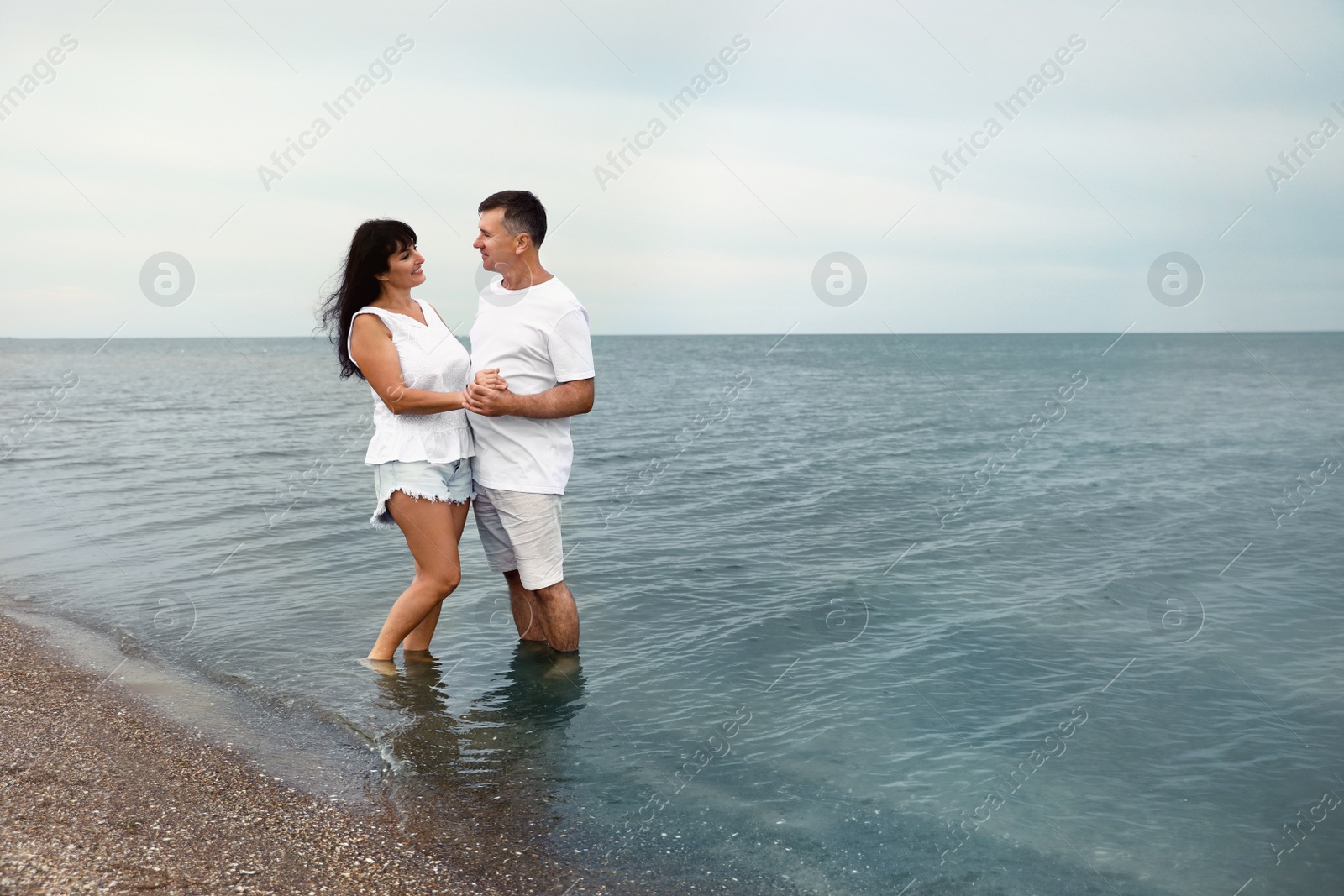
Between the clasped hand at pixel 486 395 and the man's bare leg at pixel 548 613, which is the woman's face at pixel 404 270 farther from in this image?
the man's bare leg at pixel 548 613

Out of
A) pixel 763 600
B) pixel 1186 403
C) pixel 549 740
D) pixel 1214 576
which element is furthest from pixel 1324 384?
pixel 549 740

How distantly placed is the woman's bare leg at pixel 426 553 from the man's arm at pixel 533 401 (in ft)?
1.91

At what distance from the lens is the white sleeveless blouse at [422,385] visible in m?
4.96

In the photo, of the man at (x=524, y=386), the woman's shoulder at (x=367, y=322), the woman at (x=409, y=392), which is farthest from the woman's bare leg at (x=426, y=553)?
the woman's shoulder at (x=367, y=322)

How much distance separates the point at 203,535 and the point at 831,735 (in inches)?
286

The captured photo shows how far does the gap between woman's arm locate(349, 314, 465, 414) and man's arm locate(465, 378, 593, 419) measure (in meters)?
0.09

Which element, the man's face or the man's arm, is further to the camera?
the man's face

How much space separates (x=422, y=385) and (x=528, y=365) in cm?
56

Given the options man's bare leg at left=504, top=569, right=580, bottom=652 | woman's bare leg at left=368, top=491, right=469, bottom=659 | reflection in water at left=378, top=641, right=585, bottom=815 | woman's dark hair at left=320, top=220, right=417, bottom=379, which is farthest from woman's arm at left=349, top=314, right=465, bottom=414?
reflection in water at left=378, top=641, right=585, bottom=815

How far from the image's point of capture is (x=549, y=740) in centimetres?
479

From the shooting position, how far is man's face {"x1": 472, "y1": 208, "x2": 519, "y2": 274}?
5.01m

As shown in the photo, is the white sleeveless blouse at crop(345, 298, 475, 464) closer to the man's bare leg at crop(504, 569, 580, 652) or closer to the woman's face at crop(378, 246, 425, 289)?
the woman's face at crop(378, 246, 425, 289)

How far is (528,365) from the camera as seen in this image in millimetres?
5164

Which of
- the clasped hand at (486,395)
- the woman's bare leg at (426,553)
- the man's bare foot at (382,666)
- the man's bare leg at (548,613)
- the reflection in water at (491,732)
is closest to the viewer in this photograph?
A: the reflection in water at (491,732)
